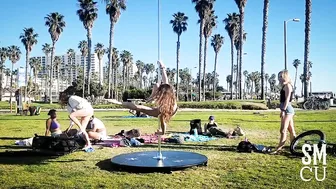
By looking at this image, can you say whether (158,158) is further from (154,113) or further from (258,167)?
(258,167)

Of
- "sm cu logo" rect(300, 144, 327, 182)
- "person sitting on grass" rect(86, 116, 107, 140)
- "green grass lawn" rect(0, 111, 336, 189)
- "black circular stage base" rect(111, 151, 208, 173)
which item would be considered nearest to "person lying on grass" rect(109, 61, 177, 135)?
"black circular stage base" rect(111, 151, 208, 173)

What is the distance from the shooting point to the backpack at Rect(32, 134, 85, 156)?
898 cm

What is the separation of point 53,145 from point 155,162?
3046 mm

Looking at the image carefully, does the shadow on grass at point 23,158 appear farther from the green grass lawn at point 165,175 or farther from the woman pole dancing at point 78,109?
the woman pole dancing at point 78,109

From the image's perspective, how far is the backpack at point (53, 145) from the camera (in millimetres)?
8977

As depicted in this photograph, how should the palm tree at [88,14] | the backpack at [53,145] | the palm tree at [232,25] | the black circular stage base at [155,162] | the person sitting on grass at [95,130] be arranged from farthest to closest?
1. the palm tree at [232,25]
2. the palm tree at [88,14]
3. the person sitting on grass at [95,130]
4. the backpack at [53,145]
5. the black circular stage base at [155,162]

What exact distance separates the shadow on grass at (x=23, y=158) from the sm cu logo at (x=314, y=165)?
5933 millimetres

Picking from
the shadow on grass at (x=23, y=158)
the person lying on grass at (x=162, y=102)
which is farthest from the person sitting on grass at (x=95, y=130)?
the person lying on grass at (x=162, y=102)

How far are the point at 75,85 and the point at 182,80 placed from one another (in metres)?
83.0

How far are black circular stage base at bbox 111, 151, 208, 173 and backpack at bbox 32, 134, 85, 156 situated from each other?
1668mm

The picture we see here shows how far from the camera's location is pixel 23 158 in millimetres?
8844

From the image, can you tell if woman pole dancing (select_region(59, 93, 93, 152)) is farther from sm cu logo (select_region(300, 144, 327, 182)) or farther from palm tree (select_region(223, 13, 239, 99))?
palm tree (select_region(223, 13, 239, 99))

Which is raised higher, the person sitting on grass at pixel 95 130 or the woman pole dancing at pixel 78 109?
the woman pole dancing at pixel 78 109

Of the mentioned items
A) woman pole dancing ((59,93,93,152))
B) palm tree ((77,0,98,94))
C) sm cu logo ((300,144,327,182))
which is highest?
palm tree ((77,0,98,94))
